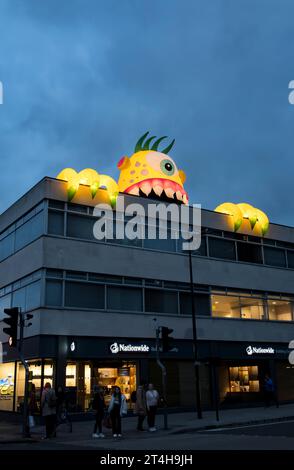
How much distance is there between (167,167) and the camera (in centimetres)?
3369

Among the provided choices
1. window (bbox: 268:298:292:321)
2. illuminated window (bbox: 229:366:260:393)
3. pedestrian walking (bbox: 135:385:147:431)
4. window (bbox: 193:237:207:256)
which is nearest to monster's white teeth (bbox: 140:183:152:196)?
window (bbox: 193:237:207:256)

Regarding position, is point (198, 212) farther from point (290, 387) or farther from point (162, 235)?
point (290, 387)

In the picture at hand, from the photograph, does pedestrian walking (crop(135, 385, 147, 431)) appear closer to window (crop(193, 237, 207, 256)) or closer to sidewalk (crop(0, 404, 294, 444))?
sidewalk (crop(0, 404, 294, 444))

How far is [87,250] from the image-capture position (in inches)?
1095

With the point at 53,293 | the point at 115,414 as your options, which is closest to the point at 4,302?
the point at 53,293

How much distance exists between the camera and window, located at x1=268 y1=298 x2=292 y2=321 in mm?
34750

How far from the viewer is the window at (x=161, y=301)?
29.5 metres

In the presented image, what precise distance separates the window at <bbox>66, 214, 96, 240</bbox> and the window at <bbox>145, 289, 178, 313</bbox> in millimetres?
4507

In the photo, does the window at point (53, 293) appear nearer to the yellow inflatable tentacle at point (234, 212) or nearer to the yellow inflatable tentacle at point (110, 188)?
the yellow inflatable tentacle at point (110, 188)

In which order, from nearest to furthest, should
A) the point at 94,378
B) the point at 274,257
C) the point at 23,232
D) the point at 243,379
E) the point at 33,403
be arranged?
the point at 33,403 < the point at 94,378 < the point at 23,232 < the point at 243,379 < the point at 274,257

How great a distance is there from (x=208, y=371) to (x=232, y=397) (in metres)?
2.40

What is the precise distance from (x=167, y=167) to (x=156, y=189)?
224cm

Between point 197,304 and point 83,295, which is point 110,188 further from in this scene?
point 197,304

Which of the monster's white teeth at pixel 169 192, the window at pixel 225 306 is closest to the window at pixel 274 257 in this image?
the window at pixel 225 306
